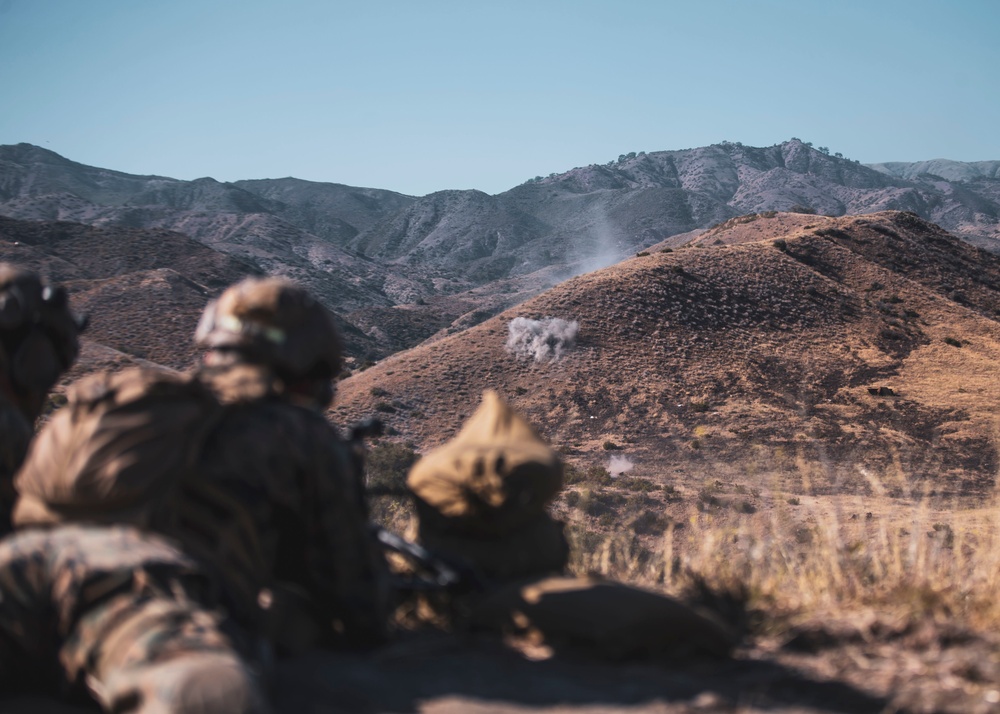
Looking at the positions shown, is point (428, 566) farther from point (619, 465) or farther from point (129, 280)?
point (129, 280)

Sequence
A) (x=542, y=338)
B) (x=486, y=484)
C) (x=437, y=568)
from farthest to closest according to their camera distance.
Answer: (x=542, y=338), (x=486, y=484), (x=437, y=568)

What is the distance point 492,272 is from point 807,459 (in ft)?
320

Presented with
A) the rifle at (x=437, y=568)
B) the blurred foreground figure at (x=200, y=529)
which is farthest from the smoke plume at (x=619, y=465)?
the blurred foreground figure at (x=200, y=529)

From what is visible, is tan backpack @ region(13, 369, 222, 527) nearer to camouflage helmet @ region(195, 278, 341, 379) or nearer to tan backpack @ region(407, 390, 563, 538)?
camouflage helmet @ region(195, 278, 341, 379)

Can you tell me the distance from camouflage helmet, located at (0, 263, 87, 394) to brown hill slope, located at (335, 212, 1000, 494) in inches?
815

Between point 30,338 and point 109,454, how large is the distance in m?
1.83

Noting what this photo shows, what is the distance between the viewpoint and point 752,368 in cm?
3391

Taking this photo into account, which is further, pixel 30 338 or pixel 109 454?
pixel 30 338

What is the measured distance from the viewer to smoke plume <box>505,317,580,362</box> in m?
35.5

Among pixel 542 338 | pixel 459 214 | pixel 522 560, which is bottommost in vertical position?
pixel 522 560

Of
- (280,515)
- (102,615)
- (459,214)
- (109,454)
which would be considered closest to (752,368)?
(280,515)

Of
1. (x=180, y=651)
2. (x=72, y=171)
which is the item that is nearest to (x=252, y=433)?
(x=180, y=651)

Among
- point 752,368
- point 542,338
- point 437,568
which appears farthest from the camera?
point 542,338

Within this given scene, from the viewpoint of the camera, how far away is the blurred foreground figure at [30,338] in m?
4.34
